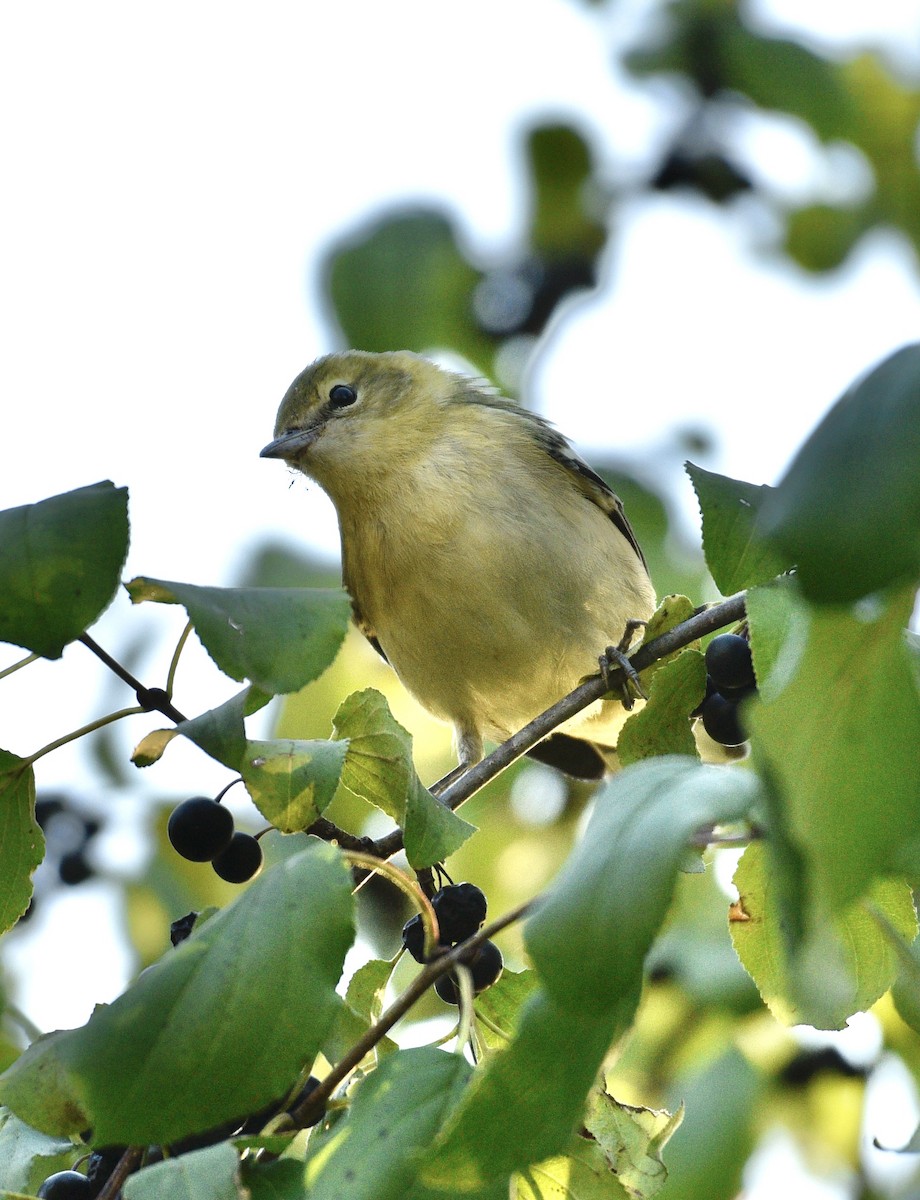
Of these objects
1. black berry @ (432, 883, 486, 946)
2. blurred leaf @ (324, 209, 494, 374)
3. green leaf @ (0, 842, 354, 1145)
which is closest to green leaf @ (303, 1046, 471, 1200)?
green leaf @ (0, 842, 354, 1145)

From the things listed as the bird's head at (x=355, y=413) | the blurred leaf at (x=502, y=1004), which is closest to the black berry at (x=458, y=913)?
the blurred leaf at (x=502, y=1004)

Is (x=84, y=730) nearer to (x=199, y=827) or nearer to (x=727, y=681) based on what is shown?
(x=199, y=827)

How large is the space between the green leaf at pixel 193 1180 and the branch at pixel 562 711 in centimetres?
84

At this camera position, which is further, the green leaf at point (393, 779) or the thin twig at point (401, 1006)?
the green leaf at point (393, 779)

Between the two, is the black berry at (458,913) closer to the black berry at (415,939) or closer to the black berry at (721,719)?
the black berry at (415,939)

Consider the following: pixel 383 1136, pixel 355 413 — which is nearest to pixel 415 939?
pixel 383 1136

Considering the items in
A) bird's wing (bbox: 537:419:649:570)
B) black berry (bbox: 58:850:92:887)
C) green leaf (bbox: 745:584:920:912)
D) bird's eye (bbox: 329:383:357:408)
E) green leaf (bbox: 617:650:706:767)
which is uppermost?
green leaf (bbox: 745:584:920:912)

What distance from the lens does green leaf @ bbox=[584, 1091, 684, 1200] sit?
2.35m

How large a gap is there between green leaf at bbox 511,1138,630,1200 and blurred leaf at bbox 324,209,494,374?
2182 mm

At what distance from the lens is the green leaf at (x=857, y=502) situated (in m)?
1.07

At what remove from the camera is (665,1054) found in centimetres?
433

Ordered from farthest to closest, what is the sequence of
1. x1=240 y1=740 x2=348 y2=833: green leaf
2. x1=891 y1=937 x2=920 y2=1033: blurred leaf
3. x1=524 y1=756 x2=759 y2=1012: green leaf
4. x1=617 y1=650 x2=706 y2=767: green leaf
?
x1=617 y1=650 x2=706 y2=767: green leaf → x1=240 y1=740 x2=348 y2=833: green leaf → x1=891 y1=937 x2=920 y2=1033: blurred leaf → x1=524 y1=756 x2=759 y2=1012: green leaf

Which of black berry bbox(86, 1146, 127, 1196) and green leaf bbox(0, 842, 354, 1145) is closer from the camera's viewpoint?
green leaf bbox(0, 842, 354, 1145)

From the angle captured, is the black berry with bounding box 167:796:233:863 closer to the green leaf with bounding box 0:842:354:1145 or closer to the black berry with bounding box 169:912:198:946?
the black berry with bounding box 169:912:198:946
